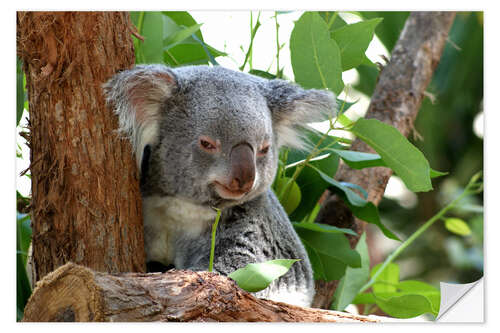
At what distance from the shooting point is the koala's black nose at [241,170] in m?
1.89

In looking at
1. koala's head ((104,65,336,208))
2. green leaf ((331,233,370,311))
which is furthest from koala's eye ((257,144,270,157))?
green leaf ((331,233,370,311))

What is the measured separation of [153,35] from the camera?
231 centimetres

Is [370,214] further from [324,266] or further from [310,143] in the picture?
[310,143]

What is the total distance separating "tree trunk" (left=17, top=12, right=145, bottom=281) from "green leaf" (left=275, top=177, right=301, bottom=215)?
2.97ft

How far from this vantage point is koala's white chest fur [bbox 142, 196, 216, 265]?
83.7 inches

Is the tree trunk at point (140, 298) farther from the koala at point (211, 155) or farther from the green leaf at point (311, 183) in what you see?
the green leaf at point (311, 183)

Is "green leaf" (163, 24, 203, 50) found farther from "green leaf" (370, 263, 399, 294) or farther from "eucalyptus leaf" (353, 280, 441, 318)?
"green leaf" (370, 263, 399, 294)

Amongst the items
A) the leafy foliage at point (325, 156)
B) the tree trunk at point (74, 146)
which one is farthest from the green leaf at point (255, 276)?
the tree trunk at point (74, 146)

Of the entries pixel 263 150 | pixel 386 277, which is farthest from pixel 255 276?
pixel 386 277

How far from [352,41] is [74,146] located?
4.01 feet

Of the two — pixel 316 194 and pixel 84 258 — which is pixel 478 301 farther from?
pixel 84 258

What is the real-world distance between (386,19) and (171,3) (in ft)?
3.83

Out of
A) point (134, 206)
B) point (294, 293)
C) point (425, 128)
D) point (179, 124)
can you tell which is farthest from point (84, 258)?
point (425, 128)

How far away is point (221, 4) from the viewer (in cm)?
235
